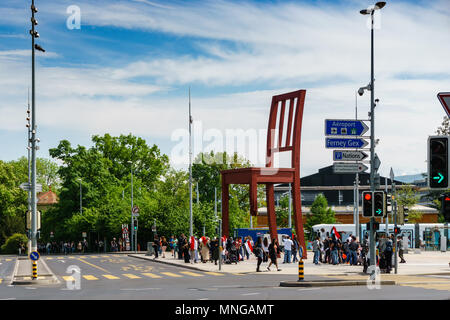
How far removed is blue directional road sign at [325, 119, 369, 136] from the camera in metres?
24.0

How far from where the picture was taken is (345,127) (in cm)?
2439

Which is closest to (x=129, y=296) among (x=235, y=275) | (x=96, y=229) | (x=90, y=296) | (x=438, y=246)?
(x=90, y=296)

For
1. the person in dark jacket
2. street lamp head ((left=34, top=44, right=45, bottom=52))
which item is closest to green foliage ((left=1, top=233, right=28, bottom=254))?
the person in dark jacket

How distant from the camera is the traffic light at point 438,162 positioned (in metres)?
11.2

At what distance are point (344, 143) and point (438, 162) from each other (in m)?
13.2

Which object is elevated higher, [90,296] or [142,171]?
[142,171]

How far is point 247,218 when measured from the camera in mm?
85438

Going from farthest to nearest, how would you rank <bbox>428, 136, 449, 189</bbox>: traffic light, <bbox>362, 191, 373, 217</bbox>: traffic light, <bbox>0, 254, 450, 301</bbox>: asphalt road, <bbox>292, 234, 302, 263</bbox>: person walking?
<bbox>292, 234, 302, 263</bbox>: person walking, <bbox>362, 191, 373, 217</bbox>: traffic light, <bbox>0, 254, 450, 301</bbox>: asphalt road, <bbox>428, 136, 449, 189</bbox>: traffic light

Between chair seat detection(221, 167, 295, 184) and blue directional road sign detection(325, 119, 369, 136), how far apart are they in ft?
48.7

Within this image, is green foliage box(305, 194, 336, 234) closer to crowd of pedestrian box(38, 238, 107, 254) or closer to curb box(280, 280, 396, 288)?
crowd of pedestrian box(38, 238, 107, 254)

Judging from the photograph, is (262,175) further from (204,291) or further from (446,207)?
(446,207)

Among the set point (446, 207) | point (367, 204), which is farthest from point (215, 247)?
point (446, 207)

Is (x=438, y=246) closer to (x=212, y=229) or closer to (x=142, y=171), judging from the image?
(x=212, y=229)
